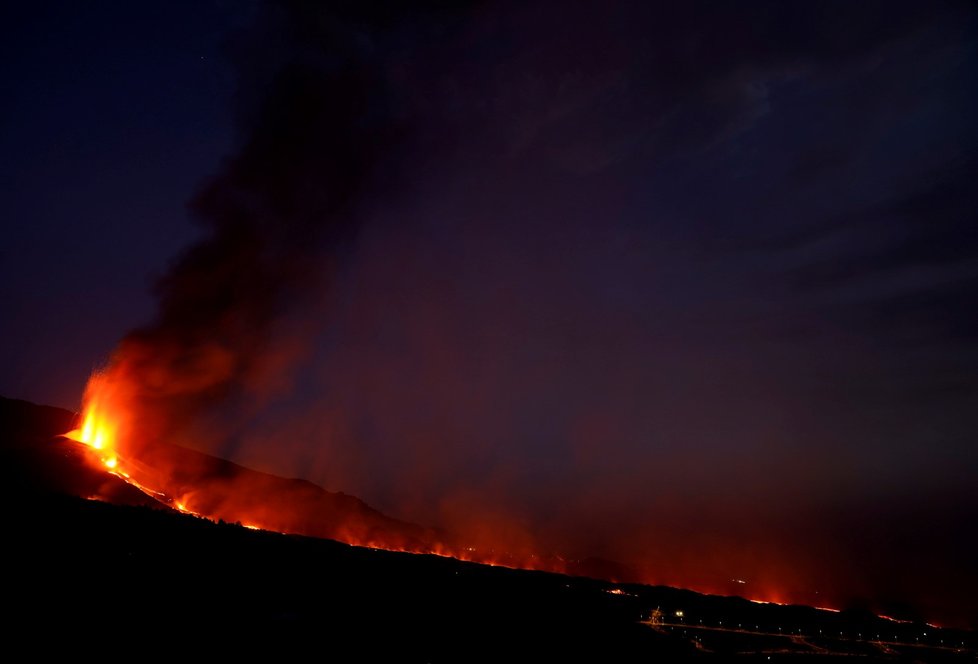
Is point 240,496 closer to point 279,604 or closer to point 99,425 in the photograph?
point 99,425

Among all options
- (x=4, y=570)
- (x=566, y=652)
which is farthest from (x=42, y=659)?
(x=566, y=652)

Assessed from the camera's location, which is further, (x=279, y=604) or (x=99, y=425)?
(x=99, y=425)

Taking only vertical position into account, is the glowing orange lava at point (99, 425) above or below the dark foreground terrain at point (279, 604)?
Result: above

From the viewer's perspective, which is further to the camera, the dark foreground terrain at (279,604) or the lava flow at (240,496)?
the lava flow at (240,496)

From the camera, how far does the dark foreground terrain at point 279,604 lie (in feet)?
74.1

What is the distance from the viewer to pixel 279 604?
31156 millimetres

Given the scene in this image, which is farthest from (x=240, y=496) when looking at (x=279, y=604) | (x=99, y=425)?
(x=279, y=604)

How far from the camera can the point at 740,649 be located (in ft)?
172

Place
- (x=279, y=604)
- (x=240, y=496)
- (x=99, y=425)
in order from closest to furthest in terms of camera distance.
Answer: (x=279, y=604) < (x=99, y=425) < (x=240, y=496)

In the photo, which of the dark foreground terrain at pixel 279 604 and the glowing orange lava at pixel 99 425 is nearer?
the dark foreground terrain at pixel 279 604

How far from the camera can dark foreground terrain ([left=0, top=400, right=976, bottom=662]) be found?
74.1 feet

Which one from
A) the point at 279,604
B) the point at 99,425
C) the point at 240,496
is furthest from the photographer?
the point at 240,496

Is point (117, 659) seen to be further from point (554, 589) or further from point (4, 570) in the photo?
point (554, 589)

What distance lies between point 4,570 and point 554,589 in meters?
49.7
